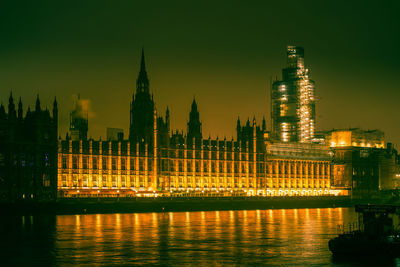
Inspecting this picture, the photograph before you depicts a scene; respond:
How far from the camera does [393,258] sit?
5331 centimetres

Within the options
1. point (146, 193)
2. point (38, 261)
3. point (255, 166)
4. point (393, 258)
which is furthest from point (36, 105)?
point (393, 258)

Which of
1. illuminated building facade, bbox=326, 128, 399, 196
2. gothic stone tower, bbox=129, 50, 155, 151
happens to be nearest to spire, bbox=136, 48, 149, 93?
gothic stone tower, bbox=129, 50, 155, 151

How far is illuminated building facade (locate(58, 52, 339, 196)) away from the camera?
138 m

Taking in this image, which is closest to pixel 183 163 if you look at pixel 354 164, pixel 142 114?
pixel 142 114

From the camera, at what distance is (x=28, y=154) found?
122625 millimetres

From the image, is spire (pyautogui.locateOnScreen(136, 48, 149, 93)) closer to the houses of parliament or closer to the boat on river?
the houses of parliament

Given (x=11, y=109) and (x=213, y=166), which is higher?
(x=11, y=109)

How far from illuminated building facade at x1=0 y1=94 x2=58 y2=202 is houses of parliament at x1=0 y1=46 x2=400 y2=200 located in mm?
178

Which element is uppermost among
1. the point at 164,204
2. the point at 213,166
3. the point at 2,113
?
the point at 2,113

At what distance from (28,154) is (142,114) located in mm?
38552

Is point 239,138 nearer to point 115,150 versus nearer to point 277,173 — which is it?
point 277,173

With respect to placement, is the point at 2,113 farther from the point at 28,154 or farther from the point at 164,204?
the point at 164,204

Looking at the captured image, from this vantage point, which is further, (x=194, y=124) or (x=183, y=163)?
(x=194, y=124)

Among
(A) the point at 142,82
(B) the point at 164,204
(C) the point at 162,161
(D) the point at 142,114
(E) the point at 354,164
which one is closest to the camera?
(B) the point at 164,204
